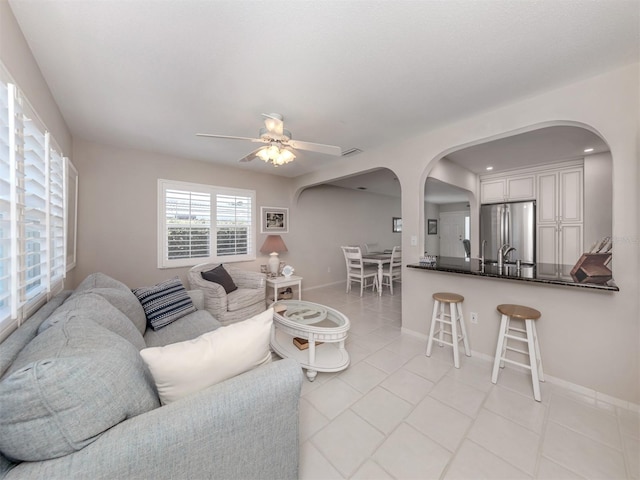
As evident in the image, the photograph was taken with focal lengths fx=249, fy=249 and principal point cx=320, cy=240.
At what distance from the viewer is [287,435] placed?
109cm

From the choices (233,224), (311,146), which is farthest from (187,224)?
(311,146)

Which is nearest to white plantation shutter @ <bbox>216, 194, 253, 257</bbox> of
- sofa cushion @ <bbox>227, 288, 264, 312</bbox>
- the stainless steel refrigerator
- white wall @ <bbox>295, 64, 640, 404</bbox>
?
sofa cushion @ <bbox>227, 288, 264, 312</bbox>

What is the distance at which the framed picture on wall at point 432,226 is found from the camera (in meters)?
8.37

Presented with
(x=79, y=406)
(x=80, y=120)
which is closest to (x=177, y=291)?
(x=79, y=406)

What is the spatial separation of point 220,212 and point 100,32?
2.78 metres

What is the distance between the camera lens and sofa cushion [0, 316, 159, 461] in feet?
2.29

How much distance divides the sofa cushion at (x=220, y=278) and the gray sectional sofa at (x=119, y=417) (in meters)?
2.02

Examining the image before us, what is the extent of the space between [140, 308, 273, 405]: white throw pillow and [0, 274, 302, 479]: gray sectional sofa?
56 millimetres

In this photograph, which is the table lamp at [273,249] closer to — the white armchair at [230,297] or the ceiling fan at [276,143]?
the white armchair at [230,297]

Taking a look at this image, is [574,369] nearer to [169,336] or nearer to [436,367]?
[436,367]

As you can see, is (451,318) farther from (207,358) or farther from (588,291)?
(207,358)

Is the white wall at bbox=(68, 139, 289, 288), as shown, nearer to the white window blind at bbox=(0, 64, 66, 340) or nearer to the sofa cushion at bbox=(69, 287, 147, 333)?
the sofa cushion at bbox=(69, 287, 147, 333)

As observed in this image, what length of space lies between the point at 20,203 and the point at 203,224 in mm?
2628

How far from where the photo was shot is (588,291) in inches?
76.9
